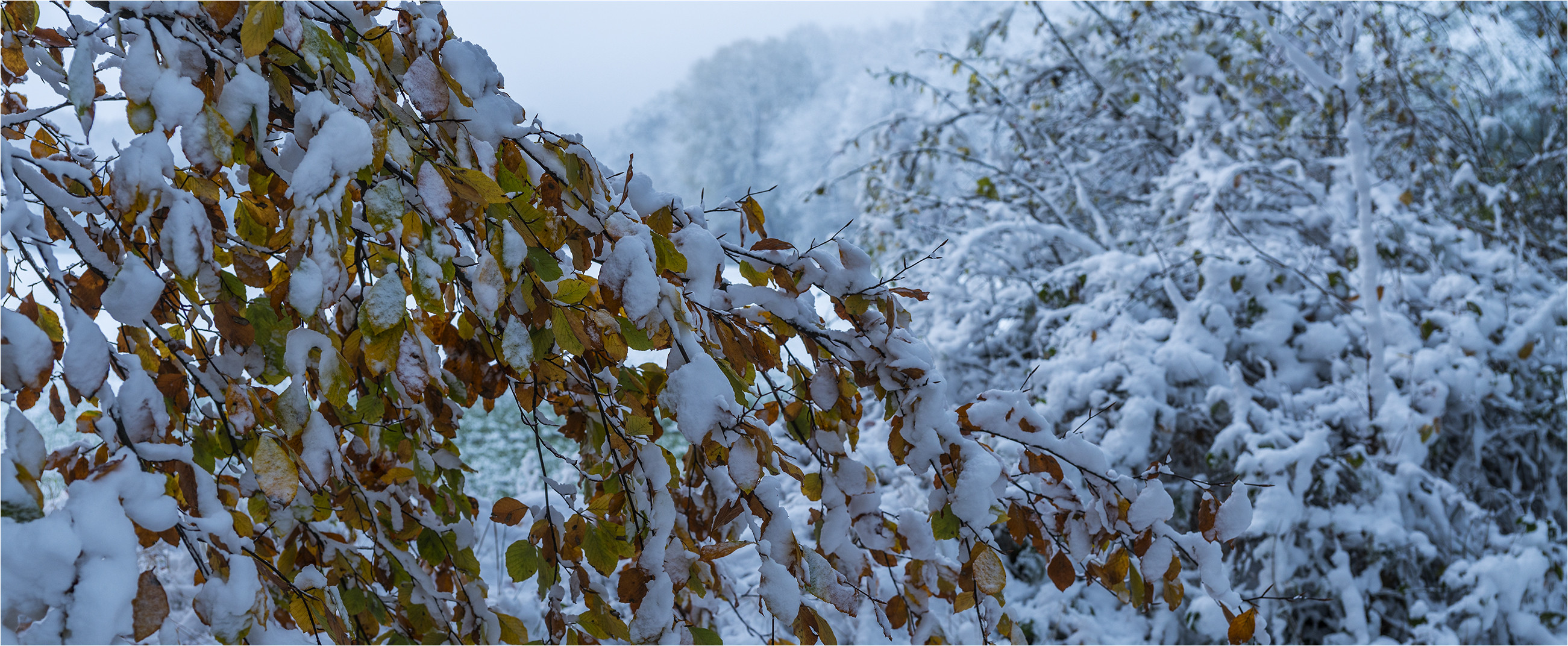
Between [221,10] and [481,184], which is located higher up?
[221,10]

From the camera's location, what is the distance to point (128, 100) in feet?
1.73

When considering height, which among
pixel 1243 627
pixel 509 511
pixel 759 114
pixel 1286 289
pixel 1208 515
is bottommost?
pixel 1243 627

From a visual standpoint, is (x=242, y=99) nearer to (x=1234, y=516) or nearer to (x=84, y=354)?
(x=84, y=354)

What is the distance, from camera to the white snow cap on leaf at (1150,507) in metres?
0.79

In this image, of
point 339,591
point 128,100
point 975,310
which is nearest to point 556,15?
point 975,310

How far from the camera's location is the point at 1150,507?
0.80 m

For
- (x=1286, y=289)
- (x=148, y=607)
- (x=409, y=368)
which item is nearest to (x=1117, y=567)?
(x=409, y=368)

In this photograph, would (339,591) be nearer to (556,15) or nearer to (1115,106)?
(556,15)

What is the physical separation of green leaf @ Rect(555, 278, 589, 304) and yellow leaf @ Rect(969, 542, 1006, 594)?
1.38 feet

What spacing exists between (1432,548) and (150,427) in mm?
2317

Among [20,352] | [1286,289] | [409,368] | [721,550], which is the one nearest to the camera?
[20,352]

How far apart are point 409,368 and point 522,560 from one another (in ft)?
0.74

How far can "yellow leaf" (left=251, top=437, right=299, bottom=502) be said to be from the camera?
564 millimetres

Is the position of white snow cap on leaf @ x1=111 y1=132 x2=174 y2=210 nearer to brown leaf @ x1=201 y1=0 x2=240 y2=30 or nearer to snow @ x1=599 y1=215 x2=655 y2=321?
brown leaf @ x1=201 y1=0 x2=240 y2=30
